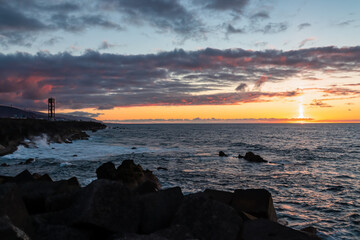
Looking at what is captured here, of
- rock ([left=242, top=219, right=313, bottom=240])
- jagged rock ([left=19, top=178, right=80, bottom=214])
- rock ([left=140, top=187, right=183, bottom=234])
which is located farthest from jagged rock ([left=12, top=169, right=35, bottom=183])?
rock ([left=242, top=219, right=313, bottom=240])

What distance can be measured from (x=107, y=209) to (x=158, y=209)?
1.46 meters

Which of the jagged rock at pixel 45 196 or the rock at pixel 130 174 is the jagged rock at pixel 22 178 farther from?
the rock at pixel 130 174

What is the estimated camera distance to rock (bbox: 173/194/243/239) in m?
5.97

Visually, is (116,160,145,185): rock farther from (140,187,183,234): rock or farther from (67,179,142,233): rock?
(67,179,142,233): rock

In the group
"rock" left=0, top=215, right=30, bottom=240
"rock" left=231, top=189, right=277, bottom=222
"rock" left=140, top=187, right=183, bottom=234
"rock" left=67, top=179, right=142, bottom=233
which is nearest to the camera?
"rock" left=0, top=215, right=30, bottom=240

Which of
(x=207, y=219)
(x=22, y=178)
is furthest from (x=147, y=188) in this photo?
(x=22, y=178)

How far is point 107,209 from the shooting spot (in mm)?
5809

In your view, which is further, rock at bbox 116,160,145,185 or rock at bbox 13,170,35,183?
rock at bbox 116,160,145,185

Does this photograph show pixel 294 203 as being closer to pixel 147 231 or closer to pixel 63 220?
pixel 147 231

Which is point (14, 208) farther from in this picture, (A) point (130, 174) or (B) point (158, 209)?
(A) point (130, 174)

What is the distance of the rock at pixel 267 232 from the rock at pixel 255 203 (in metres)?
→ 1.35

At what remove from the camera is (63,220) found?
5.97 meters

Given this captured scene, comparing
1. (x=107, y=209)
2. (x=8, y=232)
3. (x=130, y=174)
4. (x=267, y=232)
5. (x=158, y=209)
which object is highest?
(x=8, y=232)

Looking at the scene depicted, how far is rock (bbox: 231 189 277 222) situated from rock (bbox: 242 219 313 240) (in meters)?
1.35
